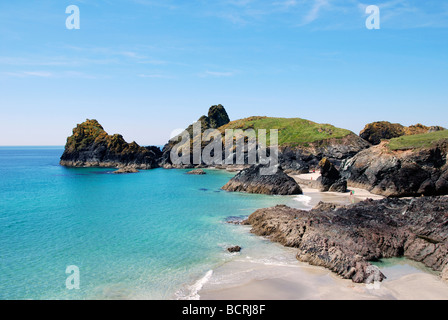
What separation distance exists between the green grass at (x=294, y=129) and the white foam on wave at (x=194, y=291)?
73099mm

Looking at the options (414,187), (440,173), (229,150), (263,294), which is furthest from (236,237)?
(229,150)

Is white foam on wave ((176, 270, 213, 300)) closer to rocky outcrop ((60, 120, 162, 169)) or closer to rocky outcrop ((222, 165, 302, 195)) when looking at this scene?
rocky outcrop ((222, 165, 302, 195))

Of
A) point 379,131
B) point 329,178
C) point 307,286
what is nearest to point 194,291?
point 307,286

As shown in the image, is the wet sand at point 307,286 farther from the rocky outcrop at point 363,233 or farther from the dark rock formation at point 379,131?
the dark rock formation at point 379,131

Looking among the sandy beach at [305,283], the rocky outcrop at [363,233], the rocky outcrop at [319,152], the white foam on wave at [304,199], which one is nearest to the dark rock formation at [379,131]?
the rocky outcrop at [319,152]

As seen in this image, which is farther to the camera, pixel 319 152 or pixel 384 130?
pixel 384 130

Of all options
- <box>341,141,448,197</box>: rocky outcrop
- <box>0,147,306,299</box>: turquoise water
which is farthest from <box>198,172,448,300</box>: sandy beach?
<box>341,141,448,197</box>: rocky outcrop

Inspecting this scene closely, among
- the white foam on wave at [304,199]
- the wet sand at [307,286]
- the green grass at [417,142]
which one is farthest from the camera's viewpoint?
the green grass at [417,142]

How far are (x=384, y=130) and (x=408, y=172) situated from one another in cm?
4899

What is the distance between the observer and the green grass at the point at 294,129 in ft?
294

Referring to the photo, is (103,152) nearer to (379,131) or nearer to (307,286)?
(379,131)

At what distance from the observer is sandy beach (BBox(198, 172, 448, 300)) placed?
15.7 metres

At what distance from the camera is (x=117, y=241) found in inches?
1013
